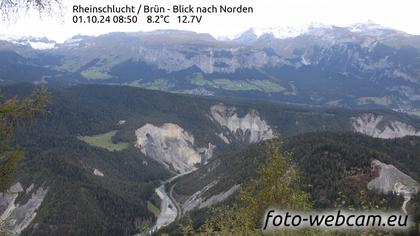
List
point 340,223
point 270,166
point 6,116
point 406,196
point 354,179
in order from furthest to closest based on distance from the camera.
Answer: point 354,179
point 406,196
point 270,166
point 340,223
point 6,116

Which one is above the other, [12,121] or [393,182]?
[12,121]

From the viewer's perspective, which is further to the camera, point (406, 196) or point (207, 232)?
point (406, 196)

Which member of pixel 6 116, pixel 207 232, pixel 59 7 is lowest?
pixel 207 232

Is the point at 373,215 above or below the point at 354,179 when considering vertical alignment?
above

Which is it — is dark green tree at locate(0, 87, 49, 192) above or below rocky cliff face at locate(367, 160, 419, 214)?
above

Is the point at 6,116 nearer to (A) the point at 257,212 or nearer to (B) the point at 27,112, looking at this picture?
(B) the point at 27,112

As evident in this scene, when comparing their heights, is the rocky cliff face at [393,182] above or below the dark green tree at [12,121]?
below

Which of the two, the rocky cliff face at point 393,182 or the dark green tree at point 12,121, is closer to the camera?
the dark green tree at point 12,121

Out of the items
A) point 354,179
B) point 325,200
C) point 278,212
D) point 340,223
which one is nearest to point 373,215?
point 340,223

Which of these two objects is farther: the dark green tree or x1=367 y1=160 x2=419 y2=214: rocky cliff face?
x1=367 y1=160 x2=419 y2=214: rocky cliff face

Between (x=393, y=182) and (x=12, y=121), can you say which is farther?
(x=393, y=182)

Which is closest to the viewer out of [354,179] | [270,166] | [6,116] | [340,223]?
[6,116]
